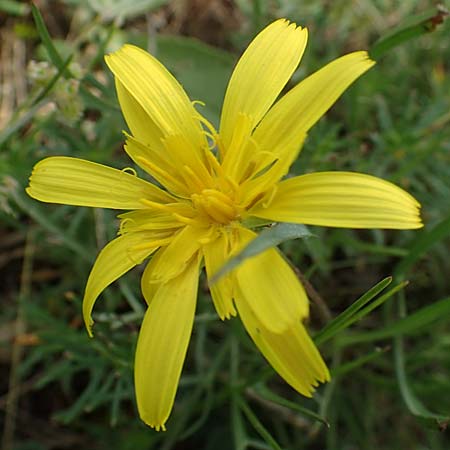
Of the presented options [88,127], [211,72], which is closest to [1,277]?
[88,127]

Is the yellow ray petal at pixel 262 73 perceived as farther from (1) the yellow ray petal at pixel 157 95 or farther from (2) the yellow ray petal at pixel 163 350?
(2) the yellow ray petal at pixel 163 350

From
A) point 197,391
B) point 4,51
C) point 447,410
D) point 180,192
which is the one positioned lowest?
point 197,391

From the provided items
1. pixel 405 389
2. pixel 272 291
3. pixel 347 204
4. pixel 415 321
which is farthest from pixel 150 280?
pixel 405 389

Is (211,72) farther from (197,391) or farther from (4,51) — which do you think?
(197,391)

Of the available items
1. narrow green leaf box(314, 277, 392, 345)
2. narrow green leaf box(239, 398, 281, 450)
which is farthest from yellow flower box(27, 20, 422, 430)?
narrow green leaf box(239, 398, 281, 450)

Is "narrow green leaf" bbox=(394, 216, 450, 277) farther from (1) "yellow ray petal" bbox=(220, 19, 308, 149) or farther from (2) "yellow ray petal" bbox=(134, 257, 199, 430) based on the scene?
(2) "yellow ray petal" bbox=(134, 257, 199, 430)

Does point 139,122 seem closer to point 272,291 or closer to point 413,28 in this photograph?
point 272,291

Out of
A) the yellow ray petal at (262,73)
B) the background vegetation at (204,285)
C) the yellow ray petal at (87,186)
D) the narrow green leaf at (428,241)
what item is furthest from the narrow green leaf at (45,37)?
the narrow green leaf at (428,241)

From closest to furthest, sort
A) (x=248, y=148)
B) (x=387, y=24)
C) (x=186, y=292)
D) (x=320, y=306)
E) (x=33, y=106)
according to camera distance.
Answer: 1. (x=186, y=292)
2. (x=248, y=148)
3. (x=320, y=306)
4. (x=33, y=106)
5. (x=387, y=24)
